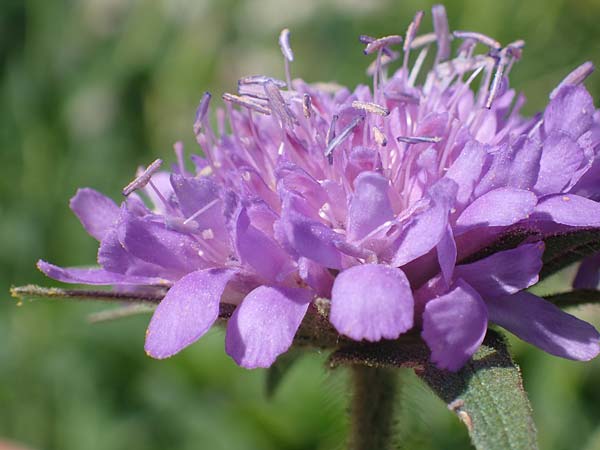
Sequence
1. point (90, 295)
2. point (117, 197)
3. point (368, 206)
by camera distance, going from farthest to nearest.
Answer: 1. point (117, 197)
2. point (90, 295)
3. point (368, 206)

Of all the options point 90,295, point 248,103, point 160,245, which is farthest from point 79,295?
point 248,103

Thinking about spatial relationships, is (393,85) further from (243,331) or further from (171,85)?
(171,85)

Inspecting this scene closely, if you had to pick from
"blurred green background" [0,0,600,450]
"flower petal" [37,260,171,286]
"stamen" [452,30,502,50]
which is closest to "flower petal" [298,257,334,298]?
"flower petal" [37,260,171,286]

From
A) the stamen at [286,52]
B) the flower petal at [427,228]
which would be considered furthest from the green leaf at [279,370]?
the stamen at [286,52]

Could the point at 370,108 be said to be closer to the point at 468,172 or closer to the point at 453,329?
the point at 468,172

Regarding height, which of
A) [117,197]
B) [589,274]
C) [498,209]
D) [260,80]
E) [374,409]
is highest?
[260,80]

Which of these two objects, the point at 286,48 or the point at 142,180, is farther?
the point at 286,48

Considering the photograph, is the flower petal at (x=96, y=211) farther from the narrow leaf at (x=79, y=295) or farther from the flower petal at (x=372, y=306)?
the flower petal at (x=372, y=306)
